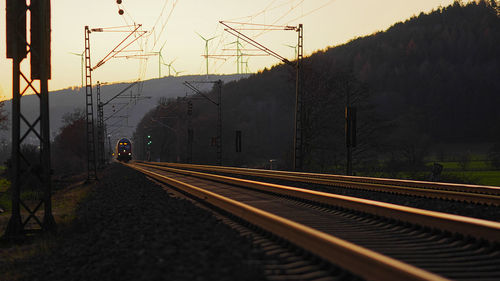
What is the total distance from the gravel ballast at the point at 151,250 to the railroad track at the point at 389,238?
711 mm

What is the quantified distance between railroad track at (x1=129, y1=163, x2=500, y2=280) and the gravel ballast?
711mm

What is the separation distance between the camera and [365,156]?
49156 mm

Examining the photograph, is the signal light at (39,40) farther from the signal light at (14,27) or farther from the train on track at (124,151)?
the train on track at (124,151)

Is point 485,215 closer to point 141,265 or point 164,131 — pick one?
point 141,265

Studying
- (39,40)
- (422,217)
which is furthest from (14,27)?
(422,217)

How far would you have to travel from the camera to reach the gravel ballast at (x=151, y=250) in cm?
571

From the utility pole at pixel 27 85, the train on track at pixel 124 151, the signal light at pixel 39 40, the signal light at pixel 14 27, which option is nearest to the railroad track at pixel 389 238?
the utility pole at pixel 27 85

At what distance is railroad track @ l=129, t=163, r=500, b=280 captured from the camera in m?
5.04

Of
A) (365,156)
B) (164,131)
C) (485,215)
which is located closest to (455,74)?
(164,131)

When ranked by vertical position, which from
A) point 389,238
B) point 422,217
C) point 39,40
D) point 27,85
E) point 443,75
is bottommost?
point 389,238

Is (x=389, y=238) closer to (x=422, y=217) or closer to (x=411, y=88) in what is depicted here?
(x=422, y=217)

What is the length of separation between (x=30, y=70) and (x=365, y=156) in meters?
39.8

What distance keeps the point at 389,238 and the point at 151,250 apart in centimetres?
356

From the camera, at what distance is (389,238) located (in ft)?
25.8
